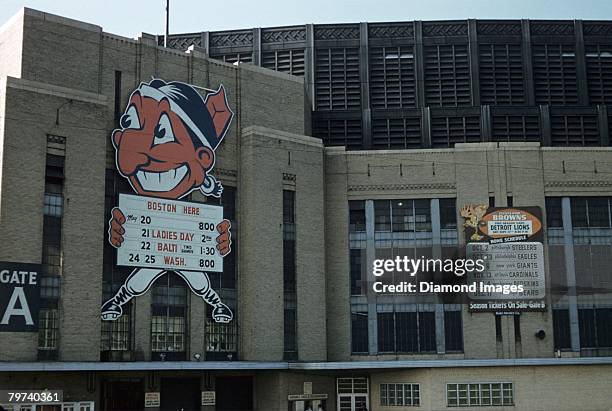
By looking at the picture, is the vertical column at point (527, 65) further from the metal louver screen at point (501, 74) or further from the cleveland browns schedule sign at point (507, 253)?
the cleveland browns schedule sign at point (507, 253)

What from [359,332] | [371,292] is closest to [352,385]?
[359,332]

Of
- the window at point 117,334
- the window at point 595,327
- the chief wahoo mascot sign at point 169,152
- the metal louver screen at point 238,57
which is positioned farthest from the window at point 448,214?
the window at point 117,334

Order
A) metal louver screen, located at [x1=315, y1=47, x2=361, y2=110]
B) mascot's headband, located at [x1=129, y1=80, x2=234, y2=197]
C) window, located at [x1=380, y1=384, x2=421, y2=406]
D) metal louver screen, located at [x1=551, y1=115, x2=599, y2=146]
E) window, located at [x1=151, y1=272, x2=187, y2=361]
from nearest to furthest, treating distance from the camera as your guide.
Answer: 1. window, located at [x1=151, y1=272, x2=187, y2=361]
2. mascot's headband, located at [x1=129, y1=80, x2=234, y2=197]
3. window, located at [x1=380, y1=384, x2=421, y2=406]
4. metal louver screen, located at [x1=551, y1=115, x2=599, y2=146]
5. metal louver screen, located at [x1=315, y1=47, x2=361, y2=110]

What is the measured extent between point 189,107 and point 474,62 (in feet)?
67.4

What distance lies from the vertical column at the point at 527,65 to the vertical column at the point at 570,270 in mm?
9504

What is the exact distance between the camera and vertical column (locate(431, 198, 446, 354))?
49125 millimetres

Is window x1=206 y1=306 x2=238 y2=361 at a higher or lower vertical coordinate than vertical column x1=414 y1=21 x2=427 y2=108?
lower

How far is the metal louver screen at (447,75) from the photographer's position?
189 feet

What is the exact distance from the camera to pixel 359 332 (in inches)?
1956

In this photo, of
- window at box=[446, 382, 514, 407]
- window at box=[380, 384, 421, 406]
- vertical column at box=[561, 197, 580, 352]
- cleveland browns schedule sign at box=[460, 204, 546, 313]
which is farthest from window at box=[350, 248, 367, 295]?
vertical column at box=[561, 197, 580, 352]

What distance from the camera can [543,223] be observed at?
4972cm

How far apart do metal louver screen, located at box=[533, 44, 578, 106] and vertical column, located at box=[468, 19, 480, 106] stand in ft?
12.4

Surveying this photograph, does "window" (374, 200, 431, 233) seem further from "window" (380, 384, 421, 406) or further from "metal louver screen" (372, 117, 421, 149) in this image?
"window" (380, 384, 421, 406)

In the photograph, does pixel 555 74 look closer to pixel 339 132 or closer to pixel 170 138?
pixel 339 132
